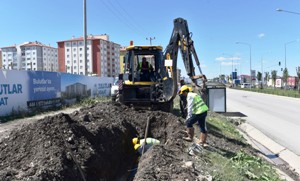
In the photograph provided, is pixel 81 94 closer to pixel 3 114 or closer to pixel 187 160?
pixel 3 114

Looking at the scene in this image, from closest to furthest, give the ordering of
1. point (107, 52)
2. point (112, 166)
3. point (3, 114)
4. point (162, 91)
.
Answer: point (112, 166) < point (162, 91) < point (3, 114) < point (107, 52)

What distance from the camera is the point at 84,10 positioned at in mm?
26656

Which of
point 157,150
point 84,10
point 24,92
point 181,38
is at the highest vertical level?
point 84,10

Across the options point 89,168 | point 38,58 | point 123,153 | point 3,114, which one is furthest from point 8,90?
point 38,58

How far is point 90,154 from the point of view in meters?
6.41

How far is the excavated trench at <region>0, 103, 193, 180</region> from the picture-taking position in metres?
5.22

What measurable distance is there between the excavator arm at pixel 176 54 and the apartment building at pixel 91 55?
337ft

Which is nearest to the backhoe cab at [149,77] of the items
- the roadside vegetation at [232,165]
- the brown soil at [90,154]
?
the brown soil at [90,154]

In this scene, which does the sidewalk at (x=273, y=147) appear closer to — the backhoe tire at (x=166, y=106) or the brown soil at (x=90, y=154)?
the brown soil at (x=90, y=154)

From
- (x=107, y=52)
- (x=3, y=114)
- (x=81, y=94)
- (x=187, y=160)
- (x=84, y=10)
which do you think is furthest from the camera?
(x=107, y=52)

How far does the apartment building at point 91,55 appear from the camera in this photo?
11612 centimetres

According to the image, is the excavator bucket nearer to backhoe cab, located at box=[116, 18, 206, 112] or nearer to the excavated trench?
backhoe cab, located at box=[116, 18, 206, 112]

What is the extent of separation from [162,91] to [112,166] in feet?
15.9

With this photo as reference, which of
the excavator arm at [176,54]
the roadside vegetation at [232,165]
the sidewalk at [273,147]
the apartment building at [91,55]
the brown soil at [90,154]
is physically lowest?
the sidewalk at [273,147]
